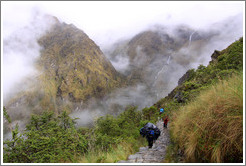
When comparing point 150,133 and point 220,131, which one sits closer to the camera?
point 220,131

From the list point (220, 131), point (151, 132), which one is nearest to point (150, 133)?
point (151, 132)

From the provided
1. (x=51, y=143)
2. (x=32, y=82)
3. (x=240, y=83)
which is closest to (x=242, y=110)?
(x=240, y=83)

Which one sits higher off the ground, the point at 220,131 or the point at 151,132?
the point at 220,131

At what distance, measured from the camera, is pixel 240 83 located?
354 cm

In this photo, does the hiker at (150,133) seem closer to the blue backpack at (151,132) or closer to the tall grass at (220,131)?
the blue backpack at (151,132)

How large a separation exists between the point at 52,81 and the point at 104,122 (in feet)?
673

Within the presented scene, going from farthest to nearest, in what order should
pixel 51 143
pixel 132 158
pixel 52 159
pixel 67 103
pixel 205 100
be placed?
pixel 67 103, pixel 51 143, pixel 52 159, pixel 132 158, pixel 205 100

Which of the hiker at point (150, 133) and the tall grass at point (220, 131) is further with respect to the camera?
the hiker at point (150, 133)

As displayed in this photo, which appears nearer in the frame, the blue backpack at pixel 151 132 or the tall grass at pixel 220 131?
the tall grass at pixel 220 131

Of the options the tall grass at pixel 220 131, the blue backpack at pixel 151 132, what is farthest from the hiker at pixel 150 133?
the tall grass at pixel 220 131

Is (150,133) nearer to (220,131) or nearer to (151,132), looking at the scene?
(151,132)

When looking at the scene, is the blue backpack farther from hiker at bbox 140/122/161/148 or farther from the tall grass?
the tall grass

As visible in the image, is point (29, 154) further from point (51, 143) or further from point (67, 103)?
point (67, 103)

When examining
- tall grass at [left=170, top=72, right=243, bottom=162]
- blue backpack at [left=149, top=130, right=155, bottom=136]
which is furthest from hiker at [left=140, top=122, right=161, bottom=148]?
tall grass at [left=170, top=72, right=243, bottom=162]
